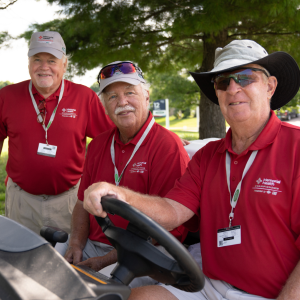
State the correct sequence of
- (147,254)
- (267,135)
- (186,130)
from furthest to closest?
(186,130) → (267,135) → (147,254)

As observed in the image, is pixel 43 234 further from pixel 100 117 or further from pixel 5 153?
pixel 5 153

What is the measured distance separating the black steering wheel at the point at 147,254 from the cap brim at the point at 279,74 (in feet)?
3.18

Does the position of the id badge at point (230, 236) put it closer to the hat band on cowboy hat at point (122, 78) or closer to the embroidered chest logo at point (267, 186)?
the embroidered chest logo at point (267, 186)

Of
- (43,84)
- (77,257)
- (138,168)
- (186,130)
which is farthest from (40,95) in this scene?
(186,130)

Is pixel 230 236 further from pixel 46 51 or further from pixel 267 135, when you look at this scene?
pixel 46 51

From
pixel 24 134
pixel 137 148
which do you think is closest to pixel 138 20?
pixel 24 134

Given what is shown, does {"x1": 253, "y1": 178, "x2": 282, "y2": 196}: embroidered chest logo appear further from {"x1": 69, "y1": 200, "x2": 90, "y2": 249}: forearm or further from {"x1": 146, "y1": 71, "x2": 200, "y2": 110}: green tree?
{"x1": 146, "y1": 71, "x2": 200, "y2": 110}: green tree

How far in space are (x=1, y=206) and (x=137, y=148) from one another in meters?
4.29

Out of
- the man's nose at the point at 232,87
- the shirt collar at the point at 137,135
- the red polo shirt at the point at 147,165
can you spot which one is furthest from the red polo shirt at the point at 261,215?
the shirt collar at the point at 137,135

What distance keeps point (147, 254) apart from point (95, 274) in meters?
0.25

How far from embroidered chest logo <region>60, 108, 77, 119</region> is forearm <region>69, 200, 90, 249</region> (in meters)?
1.04

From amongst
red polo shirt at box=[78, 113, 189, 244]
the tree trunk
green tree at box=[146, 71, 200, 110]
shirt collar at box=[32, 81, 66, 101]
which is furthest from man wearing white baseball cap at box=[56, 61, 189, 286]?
green tree at box=[146, 71, 200, 110]

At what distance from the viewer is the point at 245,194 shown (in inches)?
66.9

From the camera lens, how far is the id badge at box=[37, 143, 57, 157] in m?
3.29
